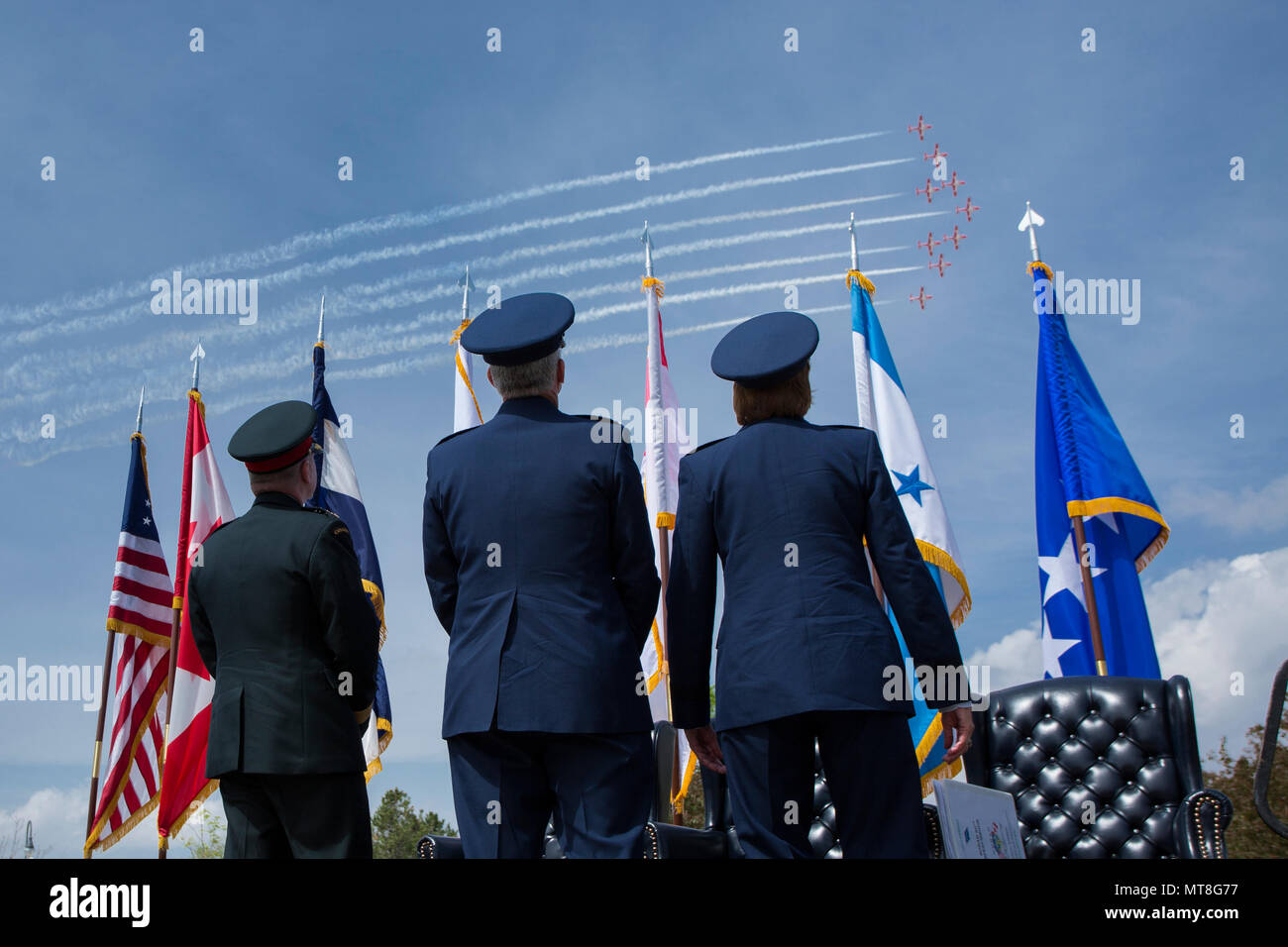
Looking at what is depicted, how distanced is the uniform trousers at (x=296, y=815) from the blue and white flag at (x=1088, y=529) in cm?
722

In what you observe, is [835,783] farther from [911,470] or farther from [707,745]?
[911,470]

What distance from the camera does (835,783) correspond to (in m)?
3.32

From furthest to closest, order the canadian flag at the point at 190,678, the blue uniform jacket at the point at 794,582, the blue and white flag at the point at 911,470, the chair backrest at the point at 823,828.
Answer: the canadian flag at the point at 190,678, the blue and white flag at the point at 911,470, the chair backrest at the point at 823,828, the blue uniform jacket at the point at 794,582

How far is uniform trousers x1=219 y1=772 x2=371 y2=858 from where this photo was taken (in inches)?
147

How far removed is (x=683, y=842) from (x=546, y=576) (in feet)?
7.94

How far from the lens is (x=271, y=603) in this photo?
3.85m

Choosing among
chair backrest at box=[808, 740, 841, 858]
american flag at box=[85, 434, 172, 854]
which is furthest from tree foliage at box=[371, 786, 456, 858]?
chair backrest at box=[808, 740, 841, 858]

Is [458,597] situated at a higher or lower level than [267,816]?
higher

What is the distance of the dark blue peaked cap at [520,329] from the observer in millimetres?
3676

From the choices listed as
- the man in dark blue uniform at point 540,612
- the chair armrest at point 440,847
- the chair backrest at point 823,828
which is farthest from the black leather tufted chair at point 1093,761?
the man in dark blue uniform at point 540,612

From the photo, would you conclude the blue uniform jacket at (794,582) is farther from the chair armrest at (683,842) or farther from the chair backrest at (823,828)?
the chair backrest at (823,828)

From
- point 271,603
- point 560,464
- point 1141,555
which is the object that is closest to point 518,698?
point 560,464
